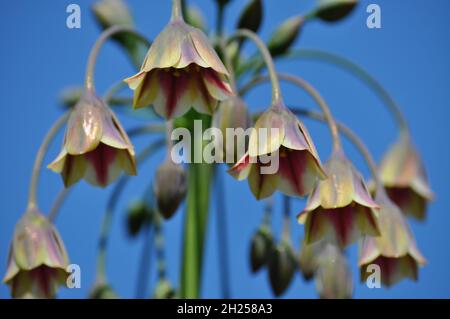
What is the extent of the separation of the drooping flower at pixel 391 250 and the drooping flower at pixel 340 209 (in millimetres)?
73

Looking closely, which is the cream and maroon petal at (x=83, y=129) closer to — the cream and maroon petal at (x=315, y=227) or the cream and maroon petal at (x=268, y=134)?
the cream and maroon petal at (x=268, y=134)

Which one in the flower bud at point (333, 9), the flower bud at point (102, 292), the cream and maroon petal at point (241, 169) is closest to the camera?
the cream and maroon petal at point (241, 169)

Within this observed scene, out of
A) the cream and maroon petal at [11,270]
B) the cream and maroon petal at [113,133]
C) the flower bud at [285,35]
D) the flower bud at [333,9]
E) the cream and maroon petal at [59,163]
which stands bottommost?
the cream and maroon petal at [11,270]

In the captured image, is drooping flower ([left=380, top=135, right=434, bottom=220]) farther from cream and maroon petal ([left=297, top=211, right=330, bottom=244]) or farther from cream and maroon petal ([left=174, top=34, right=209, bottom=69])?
cream and maroon petal ([left=174, top=34, right=209, bottom=69])

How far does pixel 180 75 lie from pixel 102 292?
1.97 ft

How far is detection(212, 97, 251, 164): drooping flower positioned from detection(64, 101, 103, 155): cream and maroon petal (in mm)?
248

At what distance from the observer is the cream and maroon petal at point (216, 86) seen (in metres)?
2.07

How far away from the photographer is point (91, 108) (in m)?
2.14

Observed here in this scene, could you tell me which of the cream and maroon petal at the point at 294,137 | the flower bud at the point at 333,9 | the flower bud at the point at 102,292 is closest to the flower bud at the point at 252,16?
the flower bud at the point at 333,9

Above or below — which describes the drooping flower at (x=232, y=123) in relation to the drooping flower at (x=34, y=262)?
above

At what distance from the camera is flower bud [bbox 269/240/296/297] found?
7.90ft

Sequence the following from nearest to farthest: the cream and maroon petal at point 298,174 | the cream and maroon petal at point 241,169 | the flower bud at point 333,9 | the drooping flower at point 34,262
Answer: the cream and maroon petal at point 241,169, the cream and maroon petal at point 298,174, the drooping flower at point 34,262, the flower bud at point 333,9
